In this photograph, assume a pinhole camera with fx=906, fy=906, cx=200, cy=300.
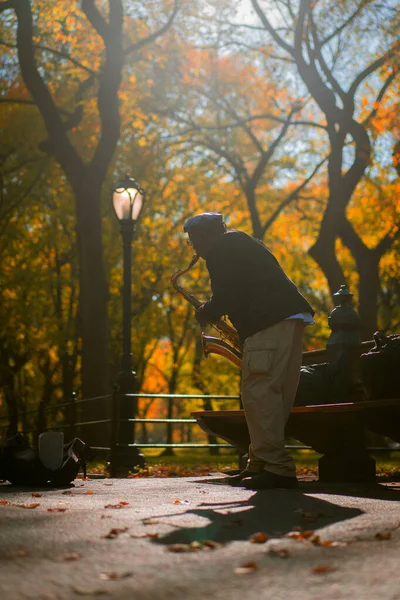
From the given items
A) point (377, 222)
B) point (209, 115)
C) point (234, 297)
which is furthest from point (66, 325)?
point (234, 297)

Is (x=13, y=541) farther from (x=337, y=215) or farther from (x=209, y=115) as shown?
(x=209, y=115)

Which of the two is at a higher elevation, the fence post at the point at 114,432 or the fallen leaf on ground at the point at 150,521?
the fence post at the point at 114,432

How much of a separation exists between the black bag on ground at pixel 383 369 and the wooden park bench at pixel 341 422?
158 millimetres

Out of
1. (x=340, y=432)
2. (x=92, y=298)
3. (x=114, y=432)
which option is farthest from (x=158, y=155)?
(x=340, y=432)

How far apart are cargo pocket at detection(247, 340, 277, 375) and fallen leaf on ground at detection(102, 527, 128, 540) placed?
2304mm

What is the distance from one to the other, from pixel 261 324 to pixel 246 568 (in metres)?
3.37

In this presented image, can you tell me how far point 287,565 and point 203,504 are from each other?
2597 mm

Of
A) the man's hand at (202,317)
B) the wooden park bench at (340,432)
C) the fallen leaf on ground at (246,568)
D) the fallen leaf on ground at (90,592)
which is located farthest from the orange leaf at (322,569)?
the wooden park bench at (340,432)

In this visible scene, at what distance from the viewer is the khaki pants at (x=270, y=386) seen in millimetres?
6738

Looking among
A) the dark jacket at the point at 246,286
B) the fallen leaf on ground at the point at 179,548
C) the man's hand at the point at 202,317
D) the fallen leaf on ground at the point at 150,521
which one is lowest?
the fallen leaf on ground at the point at 179,548

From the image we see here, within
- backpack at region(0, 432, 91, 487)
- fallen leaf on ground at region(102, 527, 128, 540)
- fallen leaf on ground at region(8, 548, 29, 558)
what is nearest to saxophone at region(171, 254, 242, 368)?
backpack at region(0, 432, 91, 487)

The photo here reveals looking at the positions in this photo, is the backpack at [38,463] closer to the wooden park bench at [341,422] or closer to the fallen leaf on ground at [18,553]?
the wooden park bench at [341,422]

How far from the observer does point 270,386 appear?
6742 millimetres

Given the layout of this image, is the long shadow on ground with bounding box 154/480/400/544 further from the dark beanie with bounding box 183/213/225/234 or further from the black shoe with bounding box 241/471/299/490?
the dark beanie with bounding box 183/213/225/234
